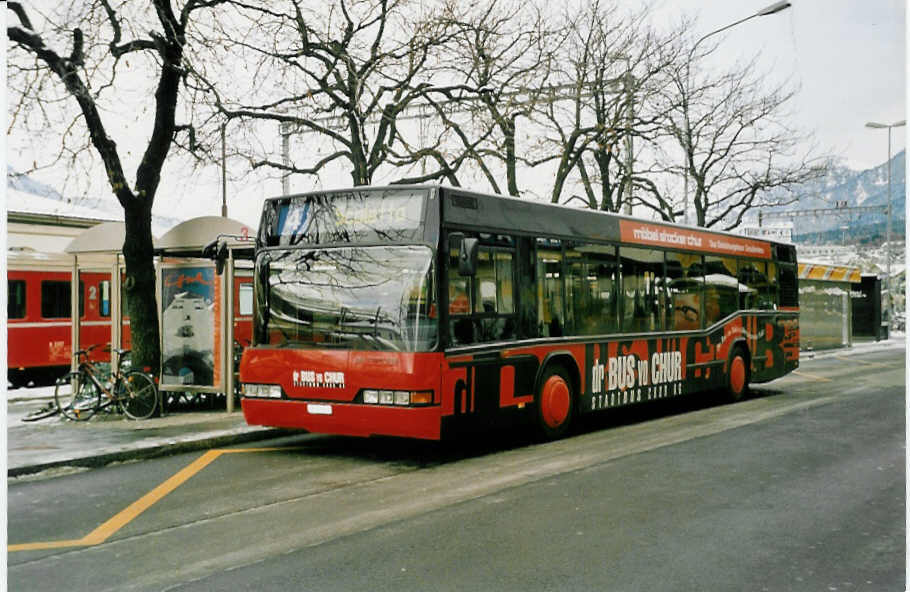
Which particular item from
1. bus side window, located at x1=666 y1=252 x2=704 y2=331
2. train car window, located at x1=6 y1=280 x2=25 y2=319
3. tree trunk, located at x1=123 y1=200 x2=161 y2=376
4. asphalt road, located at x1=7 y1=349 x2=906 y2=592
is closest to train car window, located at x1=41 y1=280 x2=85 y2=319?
train car window, located at x1=6 y1=280 x2=25 y2=319

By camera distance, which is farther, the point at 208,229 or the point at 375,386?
the point at 208,229

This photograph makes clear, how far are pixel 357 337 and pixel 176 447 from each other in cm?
278

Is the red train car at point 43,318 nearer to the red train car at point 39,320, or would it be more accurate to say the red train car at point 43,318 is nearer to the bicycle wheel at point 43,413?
the red train car at point 39,320

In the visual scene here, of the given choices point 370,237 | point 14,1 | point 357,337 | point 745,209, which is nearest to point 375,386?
point 357,337

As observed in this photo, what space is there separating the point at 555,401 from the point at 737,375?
6264mm

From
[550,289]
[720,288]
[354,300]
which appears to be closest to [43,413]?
[354,300]

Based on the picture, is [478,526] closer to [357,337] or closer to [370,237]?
[357,337]

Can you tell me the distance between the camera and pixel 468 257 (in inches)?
375

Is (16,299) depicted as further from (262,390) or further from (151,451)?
(262,390)

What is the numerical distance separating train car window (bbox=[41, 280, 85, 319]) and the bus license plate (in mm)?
13966

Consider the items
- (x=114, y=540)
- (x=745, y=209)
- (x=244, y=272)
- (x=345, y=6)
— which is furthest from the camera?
(x=745, y=209)

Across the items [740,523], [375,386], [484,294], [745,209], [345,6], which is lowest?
[740,523]

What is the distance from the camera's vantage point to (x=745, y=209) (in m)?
32.2

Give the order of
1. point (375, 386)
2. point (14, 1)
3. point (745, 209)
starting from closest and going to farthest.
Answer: point (375, 386), point (14, 1), point (745, 209)
